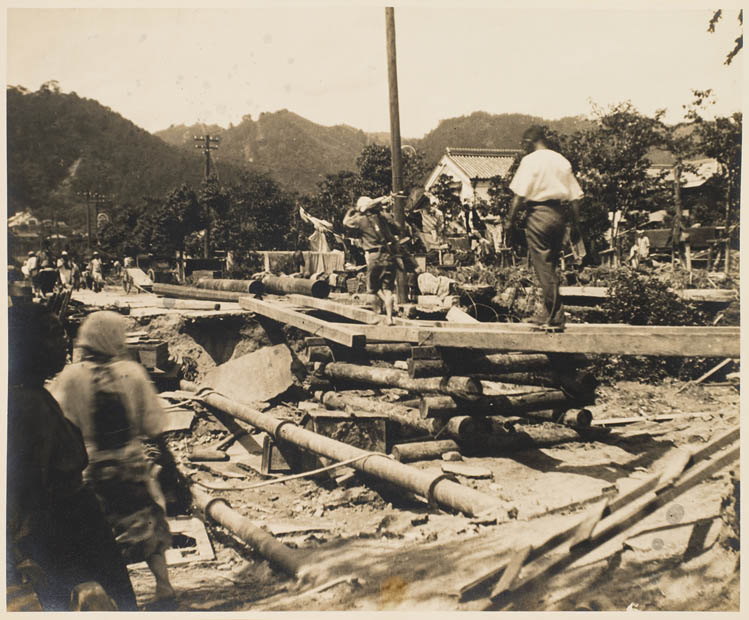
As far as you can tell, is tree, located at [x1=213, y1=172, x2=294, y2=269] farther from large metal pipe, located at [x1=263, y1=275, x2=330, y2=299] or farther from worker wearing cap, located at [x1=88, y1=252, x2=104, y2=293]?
large metal pipe, located at [x1=263, y1=275, x2=330, y2=299]

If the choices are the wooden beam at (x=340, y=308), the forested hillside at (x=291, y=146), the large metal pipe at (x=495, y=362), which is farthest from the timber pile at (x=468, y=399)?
the forested hillside at (x=291, y=146)

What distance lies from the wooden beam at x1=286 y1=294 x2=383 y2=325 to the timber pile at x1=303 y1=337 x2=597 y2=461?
1.66 ft

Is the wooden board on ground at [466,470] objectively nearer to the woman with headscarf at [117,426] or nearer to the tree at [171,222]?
the woman with headscarf at [117,426]

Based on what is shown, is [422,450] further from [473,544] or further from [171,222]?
[171,222]

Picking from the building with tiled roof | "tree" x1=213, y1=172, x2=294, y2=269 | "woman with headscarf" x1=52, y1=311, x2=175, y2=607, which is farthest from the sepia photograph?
the building with tiled roof

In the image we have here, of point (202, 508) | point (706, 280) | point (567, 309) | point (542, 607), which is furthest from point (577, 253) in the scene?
point (706, 280)

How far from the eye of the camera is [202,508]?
233 inches

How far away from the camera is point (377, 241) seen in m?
8.12

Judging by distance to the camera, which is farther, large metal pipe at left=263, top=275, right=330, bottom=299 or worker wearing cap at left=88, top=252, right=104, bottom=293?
worker wearing cap at left=88, top=252, right=104, bottom=293

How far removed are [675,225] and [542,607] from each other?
1131 cm

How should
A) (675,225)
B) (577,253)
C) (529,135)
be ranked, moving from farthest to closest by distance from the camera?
(675,225) < (577,253) < (529,135)

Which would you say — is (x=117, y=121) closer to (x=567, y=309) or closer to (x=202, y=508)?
(x=202, y=508)

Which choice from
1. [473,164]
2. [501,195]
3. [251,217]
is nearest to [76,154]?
[501,195]

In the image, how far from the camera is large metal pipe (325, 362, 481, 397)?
6617mm
